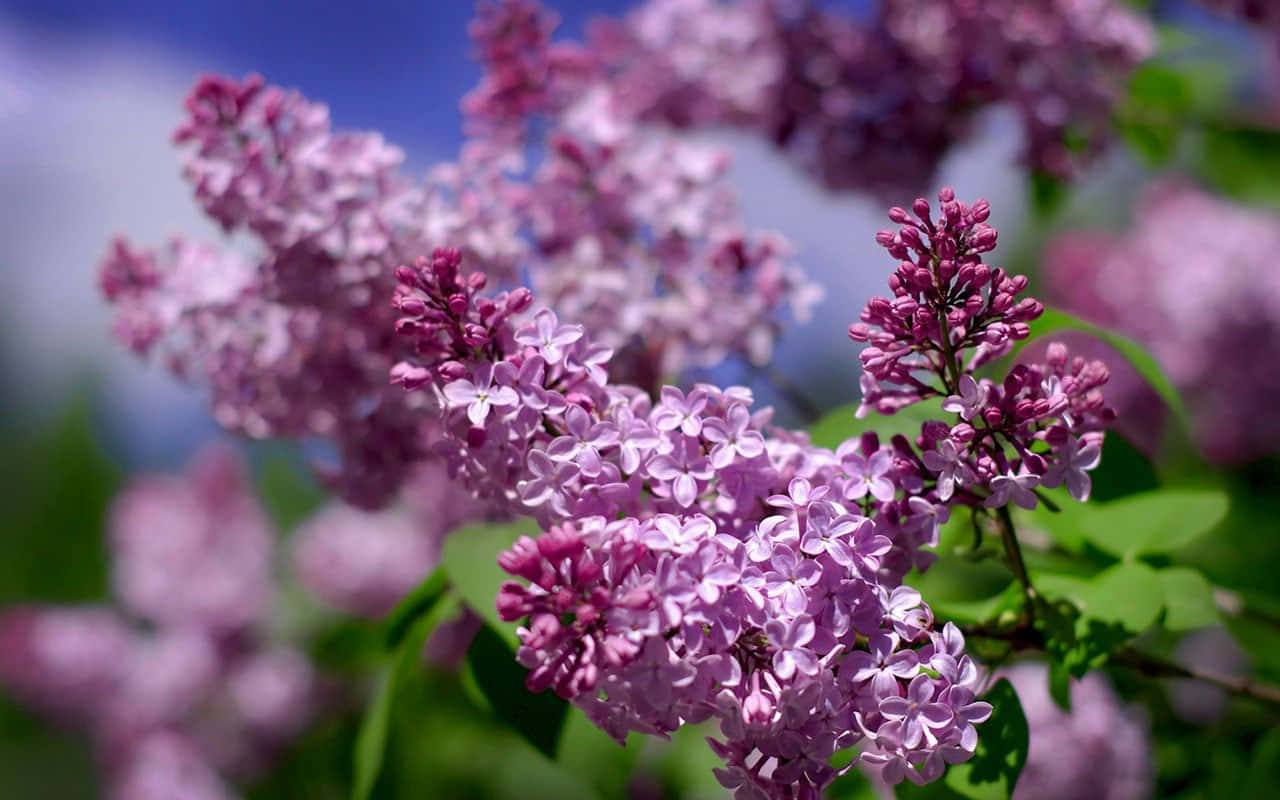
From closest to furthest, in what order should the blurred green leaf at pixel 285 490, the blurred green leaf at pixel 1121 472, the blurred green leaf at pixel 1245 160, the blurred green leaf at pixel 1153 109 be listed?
1. the blurred green leaf at pixel 1121 472
2. the blurred green leaf at pixel 1153 109
3. the blurred green leaf at pixel 1245 160
4. the blurred green leaf at pixel 285 490

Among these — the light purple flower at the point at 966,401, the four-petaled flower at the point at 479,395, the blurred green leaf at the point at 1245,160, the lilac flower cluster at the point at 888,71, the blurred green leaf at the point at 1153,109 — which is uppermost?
the blurred green leaf at the point at 1245,160

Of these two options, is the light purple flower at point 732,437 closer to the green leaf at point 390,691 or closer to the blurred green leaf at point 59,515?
the green leaf at point 390,691

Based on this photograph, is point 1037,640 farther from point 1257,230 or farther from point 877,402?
point 1257,230

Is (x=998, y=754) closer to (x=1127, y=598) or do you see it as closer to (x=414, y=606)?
(x=1127, y=598)

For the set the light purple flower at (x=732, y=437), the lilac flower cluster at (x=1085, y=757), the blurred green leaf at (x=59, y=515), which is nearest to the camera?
the light purple flower at (x=732, y=437)

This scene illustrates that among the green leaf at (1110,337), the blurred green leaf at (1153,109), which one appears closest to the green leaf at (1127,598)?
the green leaf at (1110,337)

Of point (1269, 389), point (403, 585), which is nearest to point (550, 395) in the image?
point (403, 585)
